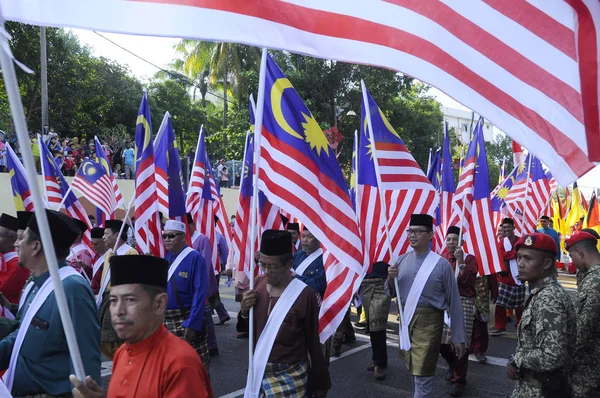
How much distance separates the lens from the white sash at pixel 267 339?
13.3 ft

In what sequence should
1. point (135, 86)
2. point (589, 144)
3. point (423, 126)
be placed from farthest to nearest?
point (423, 126) → point (135, 86) → point (589, 144)

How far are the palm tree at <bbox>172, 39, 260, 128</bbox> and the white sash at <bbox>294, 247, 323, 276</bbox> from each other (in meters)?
25.4

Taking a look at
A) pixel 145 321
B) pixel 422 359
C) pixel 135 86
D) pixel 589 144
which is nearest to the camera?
pixel 589 144

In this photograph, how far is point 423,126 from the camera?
33.5 m

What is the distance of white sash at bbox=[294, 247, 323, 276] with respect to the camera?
7.19 metres

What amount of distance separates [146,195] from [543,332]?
4.56 meters

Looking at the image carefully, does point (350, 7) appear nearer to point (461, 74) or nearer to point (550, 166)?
point (461, 74)

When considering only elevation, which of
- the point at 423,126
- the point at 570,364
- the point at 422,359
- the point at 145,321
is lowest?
the point at 422,359

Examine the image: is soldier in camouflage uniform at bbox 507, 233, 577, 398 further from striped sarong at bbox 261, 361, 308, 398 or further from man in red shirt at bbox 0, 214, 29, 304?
man in red shirt at bbox 0, 214, 29, 304

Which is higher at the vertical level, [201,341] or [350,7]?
[350,7]

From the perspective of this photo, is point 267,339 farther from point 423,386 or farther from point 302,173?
point 423,386

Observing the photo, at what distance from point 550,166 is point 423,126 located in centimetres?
3219

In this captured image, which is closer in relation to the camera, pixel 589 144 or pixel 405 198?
pixel 589 144

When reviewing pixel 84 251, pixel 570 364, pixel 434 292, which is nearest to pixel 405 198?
pixel 434 292
